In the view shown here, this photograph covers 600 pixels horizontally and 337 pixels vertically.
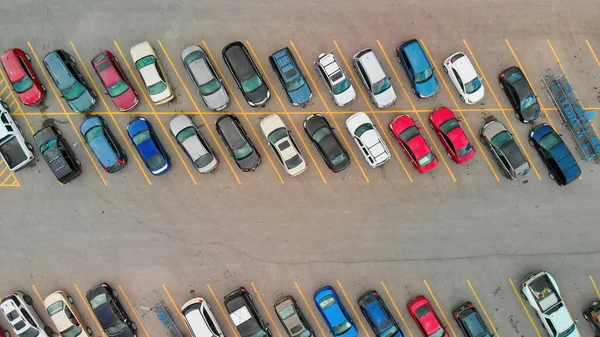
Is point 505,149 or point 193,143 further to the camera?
point 505,149

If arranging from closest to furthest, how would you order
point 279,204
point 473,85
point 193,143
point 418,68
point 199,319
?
1. point 199,319
2. point 193,143
3. point 418,68
4. point 473,85
5. point 279,204

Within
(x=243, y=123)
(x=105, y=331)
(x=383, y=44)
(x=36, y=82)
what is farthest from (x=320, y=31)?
(x=105, y=331)

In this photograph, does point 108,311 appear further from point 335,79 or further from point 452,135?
point 452,135

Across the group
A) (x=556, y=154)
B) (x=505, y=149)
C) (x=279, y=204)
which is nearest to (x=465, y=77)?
(x=505, y=149)

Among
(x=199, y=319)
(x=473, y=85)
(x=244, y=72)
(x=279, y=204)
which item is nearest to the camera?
(x=199, y=319)

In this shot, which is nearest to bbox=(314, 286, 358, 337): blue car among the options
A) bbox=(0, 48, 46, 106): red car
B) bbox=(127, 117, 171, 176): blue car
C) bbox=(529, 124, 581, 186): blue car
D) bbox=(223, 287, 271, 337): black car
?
bbox=(223, 287, 271, 337): black car

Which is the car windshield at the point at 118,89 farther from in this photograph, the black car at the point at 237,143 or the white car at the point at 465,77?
the white car at the point at 465,77
